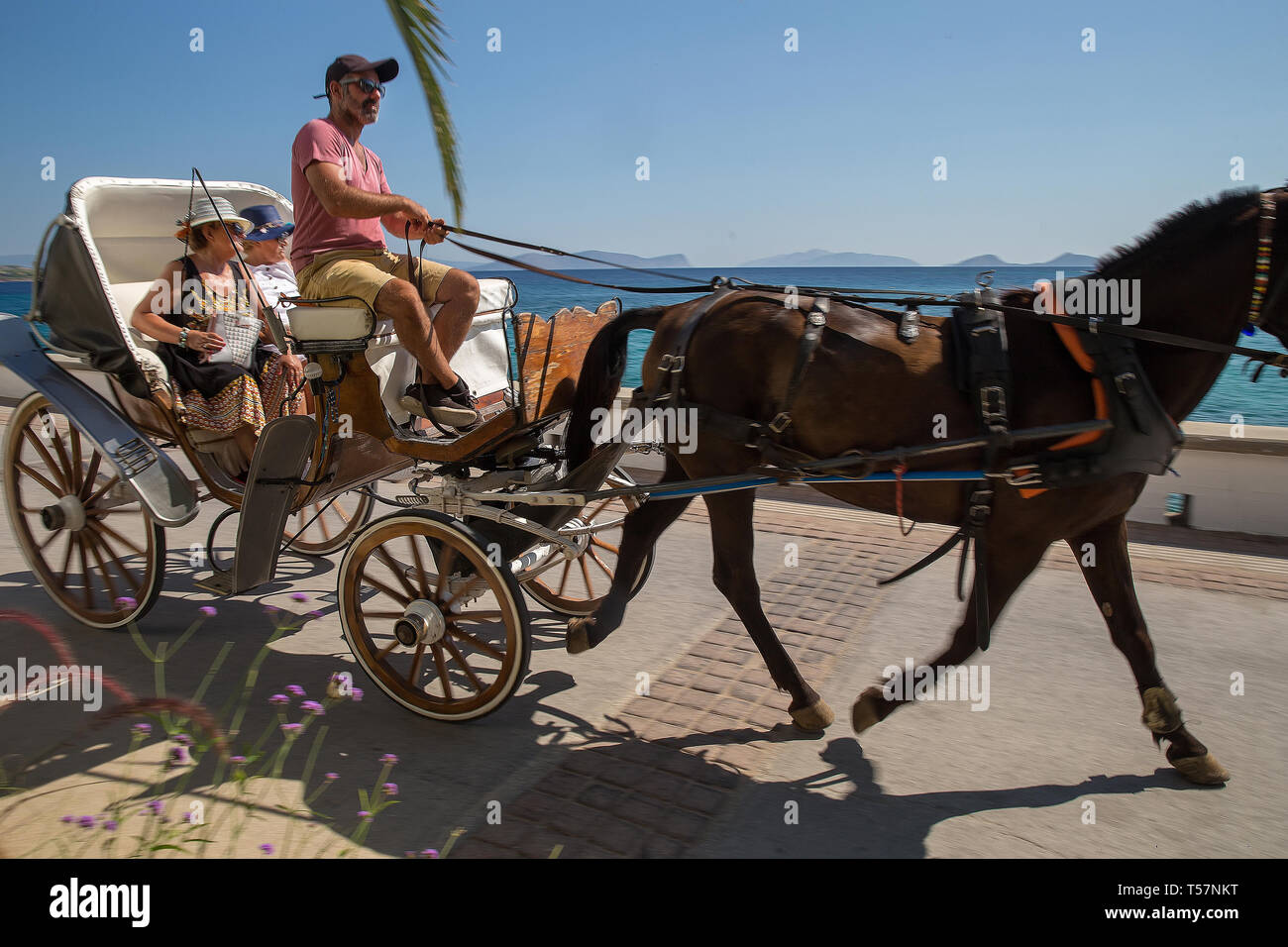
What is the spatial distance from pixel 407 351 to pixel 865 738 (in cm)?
273

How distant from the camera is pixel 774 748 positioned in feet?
11.6

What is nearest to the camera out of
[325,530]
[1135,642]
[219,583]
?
[1135,642]

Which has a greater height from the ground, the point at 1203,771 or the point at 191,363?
the point at 191,363

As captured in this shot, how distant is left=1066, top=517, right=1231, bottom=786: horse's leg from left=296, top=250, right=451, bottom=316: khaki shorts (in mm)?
3050

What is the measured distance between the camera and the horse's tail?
394cm

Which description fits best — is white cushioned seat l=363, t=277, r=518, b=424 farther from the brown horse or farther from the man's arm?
the brown horse

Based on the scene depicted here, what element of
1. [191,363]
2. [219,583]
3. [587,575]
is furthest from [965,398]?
[191,363]

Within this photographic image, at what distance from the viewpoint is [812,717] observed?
361 cm

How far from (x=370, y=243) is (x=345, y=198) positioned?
1.56ft

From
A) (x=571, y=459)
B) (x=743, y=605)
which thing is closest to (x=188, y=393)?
(x=571, y=459)

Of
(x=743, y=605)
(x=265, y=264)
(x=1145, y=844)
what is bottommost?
(x=1145, y=844)

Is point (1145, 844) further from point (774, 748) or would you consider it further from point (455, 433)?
point (455, 433)

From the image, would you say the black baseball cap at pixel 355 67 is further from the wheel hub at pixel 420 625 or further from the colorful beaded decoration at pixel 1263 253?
the colorful beaded decoration at pixel 1263 253

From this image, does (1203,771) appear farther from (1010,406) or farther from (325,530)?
(325,530)
